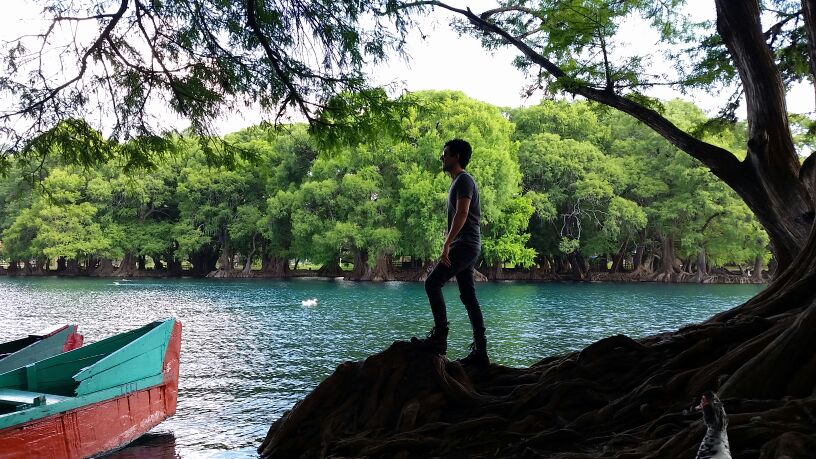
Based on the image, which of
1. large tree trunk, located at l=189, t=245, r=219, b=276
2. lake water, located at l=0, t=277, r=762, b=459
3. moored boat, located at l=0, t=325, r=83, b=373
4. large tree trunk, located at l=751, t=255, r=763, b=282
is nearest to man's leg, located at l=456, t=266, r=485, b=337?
lake water, located at l=0, t=277, r=762, b=459

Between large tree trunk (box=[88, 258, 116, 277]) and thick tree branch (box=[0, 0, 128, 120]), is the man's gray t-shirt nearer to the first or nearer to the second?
thick tree branch (box=[0, 0, 128, 120])

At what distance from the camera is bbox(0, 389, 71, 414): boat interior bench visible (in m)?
6.63

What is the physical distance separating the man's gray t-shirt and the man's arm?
66 mm

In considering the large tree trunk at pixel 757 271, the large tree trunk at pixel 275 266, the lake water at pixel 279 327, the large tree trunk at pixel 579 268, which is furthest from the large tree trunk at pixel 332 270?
the large tree trunk at pixel 757 271

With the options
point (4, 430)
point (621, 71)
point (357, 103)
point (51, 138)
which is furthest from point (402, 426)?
point (621, 71)

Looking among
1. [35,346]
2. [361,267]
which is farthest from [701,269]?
[35,346]

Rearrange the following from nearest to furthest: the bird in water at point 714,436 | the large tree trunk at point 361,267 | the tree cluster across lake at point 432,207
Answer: the bird in water at point 714,436
the tree cluster across lake at point 432,207
the large tree trunk at point 361,267

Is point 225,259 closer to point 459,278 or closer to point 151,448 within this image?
point 151,448

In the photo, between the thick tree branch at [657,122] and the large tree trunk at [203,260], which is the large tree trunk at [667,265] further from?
the thick tree branch at [657,122]

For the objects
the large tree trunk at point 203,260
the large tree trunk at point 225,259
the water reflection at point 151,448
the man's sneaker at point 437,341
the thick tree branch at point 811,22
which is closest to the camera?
the thick tree branch at point 811,22

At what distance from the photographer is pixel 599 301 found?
30.7m

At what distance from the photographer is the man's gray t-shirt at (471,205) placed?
17.9 feet

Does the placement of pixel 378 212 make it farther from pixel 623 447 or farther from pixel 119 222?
pixel 623 447

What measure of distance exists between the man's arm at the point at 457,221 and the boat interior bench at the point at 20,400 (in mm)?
4976
